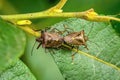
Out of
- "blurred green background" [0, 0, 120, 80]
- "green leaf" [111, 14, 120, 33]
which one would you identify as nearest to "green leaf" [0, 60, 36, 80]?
"green leaf" [111, 14, 120, 33]

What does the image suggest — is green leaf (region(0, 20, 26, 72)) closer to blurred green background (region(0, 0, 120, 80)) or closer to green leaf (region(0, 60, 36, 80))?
green leaf (region(0, 60, 36, 80))

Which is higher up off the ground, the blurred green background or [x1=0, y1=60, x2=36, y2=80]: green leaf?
the blurred green background

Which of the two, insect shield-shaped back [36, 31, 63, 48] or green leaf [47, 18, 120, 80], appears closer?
green leaf [47, 18, 120, 80]

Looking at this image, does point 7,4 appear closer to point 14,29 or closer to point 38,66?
point 38,66

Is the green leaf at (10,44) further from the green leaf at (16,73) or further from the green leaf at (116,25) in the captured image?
the green leaf at (116,25)

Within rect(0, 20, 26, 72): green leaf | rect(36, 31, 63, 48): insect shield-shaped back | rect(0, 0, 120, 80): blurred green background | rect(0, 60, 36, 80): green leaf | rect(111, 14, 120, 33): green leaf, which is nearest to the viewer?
rect(0, 20, 26, 72): green leaf

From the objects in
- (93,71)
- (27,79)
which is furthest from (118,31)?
Result: (27,79)

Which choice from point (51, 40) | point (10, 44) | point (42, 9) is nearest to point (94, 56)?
point (51, 40)
